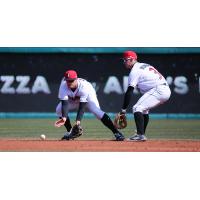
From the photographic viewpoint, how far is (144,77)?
456 inches

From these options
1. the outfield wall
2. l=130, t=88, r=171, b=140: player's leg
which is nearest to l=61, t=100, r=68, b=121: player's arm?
l=130, t=88, r=171, b=140: player's leg

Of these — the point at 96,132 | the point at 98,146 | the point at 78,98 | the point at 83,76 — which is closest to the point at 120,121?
the point at 78,98

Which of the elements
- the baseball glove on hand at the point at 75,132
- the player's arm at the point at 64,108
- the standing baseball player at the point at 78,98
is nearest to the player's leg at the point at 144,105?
the standing baseball player at the point at 78,98

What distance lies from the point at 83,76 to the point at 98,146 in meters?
9.86

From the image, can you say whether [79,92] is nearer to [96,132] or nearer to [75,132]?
[75,132]

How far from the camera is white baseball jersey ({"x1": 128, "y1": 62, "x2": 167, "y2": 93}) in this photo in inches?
A: 446

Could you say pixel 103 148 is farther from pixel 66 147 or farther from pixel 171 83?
pixel 171 83

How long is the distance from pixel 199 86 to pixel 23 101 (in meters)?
5.49

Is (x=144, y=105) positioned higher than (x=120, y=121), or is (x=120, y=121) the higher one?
(x=144, y=105)

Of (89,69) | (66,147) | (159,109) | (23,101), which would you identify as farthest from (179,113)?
(66,147)

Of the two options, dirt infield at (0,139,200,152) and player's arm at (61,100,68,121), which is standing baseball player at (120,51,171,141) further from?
player's arm at (61,100,68,121)

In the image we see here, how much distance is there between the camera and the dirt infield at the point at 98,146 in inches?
396

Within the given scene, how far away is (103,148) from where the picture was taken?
1020cm

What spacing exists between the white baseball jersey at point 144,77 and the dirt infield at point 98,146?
102 centimetres
